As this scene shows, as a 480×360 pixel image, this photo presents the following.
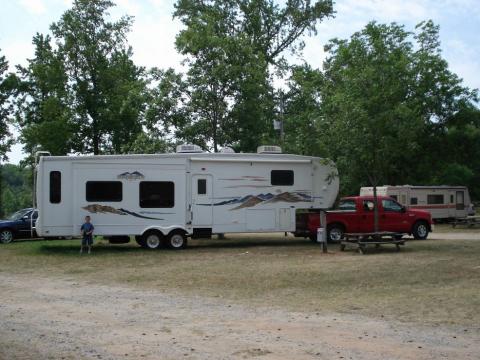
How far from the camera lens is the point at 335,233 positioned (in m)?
21.3

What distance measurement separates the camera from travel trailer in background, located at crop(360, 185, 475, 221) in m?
32.2

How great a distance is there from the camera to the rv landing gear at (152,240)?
64.0ft

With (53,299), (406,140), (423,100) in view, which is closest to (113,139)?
(423,100)

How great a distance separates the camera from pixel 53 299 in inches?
418

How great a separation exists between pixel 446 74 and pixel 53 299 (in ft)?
103

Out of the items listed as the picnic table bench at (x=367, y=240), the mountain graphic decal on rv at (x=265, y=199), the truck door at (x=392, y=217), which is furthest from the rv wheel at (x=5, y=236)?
the truck door at (x=392, y=217)

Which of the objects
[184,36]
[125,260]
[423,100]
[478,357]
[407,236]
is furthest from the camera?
[423,100]

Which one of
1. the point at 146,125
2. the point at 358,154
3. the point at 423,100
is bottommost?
the point at 358,154

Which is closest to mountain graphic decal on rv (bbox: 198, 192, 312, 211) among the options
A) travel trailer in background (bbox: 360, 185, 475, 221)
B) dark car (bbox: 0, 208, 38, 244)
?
dark car (bbox: 0, 208, 38, 244)

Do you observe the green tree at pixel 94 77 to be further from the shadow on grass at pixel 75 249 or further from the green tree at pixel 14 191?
the shadow on grass at pixel 75 249

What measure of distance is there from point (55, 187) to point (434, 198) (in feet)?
72.3

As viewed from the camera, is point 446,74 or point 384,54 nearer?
point 384,54

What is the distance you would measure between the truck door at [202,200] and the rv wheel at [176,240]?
0.57 m

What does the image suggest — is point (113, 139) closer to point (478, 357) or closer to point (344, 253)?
point (344, 253)
